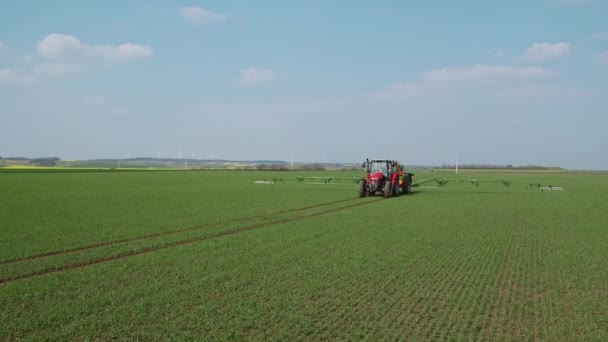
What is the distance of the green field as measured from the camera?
20.0 ft

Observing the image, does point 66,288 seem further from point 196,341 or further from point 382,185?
point 382,185

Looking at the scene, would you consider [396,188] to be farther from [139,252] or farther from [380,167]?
[139,252]

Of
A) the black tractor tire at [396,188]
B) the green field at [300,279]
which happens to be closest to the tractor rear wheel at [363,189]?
the black tractor tire at [396,188]

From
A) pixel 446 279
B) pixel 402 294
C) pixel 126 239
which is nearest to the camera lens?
pixel 402 294

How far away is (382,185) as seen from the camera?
2761 cm

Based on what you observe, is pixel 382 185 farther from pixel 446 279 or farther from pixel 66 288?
pixel 66 288

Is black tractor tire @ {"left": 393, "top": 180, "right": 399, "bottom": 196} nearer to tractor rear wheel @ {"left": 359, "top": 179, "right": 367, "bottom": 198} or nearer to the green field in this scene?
tractor rear wheel @ {"left": 359, "top": 179, "right": 367, "bottom": 198}

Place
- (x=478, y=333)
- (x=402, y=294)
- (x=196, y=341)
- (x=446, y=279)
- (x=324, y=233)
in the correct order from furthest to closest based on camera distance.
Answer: (x=324, y=233) → (x=446, y=279) → (x=402, y=294) → (x=478, y=333) → (x=196, y=341)

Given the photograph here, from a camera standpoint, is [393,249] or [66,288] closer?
[66,288]

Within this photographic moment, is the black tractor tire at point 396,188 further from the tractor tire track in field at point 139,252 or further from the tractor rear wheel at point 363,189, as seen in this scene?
the tractor tire track in field at point 139,252

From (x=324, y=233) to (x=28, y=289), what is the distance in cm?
769

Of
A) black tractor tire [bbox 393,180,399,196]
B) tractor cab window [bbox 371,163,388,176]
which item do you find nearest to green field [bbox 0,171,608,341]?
tractor cab window [bbox 371,163,388,176]

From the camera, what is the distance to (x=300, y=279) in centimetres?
837

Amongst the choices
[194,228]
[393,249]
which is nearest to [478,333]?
[393,249]
